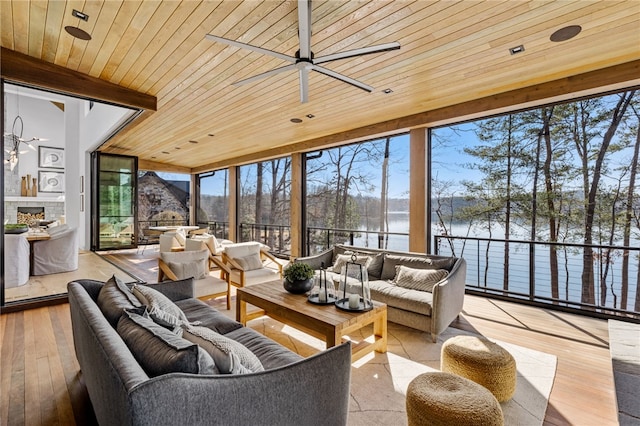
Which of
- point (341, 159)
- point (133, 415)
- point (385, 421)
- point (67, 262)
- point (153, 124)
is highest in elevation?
point (153, 124)

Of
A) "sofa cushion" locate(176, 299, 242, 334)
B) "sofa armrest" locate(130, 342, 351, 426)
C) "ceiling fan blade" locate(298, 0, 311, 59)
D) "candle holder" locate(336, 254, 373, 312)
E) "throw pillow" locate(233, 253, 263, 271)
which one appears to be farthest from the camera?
"throw pillow" locate(233, 253, 263, 271)

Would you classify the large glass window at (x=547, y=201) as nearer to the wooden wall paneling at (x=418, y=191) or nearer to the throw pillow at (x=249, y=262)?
the wooden wall paneling at (x=418, y=191)

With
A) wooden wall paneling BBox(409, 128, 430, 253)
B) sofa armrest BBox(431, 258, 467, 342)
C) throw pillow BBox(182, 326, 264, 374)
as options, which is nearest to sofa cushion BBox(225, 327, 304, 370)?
throw pillow BBox(182, 326, 264, 374)

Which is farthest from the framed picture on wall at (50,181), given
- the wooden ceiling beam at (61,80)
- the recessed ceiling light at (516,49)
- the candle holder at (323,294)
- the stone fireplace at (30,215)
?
the recessed ceiling light at (516,49)

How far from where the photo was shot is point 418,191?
16.1 feet

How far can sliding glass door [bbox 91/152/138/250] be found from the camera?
826cm

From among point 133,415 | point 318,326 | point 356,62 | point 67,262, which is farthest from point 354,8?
point 67,262

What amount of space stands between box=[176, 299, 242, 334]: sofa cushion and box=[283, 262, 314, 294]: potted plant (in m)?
0.81

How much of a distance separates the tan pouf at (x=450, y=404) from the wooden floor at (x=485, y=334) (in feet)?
2.36

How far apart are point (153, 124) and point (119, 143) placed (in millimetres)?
2390

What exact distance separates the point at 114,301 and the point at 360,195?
16.7 feet

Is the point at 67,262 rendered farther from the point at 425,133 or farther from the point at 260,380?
the point at 425,133

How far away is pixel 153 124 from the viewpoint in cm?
561

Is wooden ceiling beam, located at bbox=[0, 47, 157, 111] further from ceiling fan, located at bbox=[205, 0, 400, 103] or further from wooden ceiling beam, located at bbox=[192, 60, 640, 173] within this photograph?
wooden ceiling beam, located at bbox=[192, 60, 640, 173]
